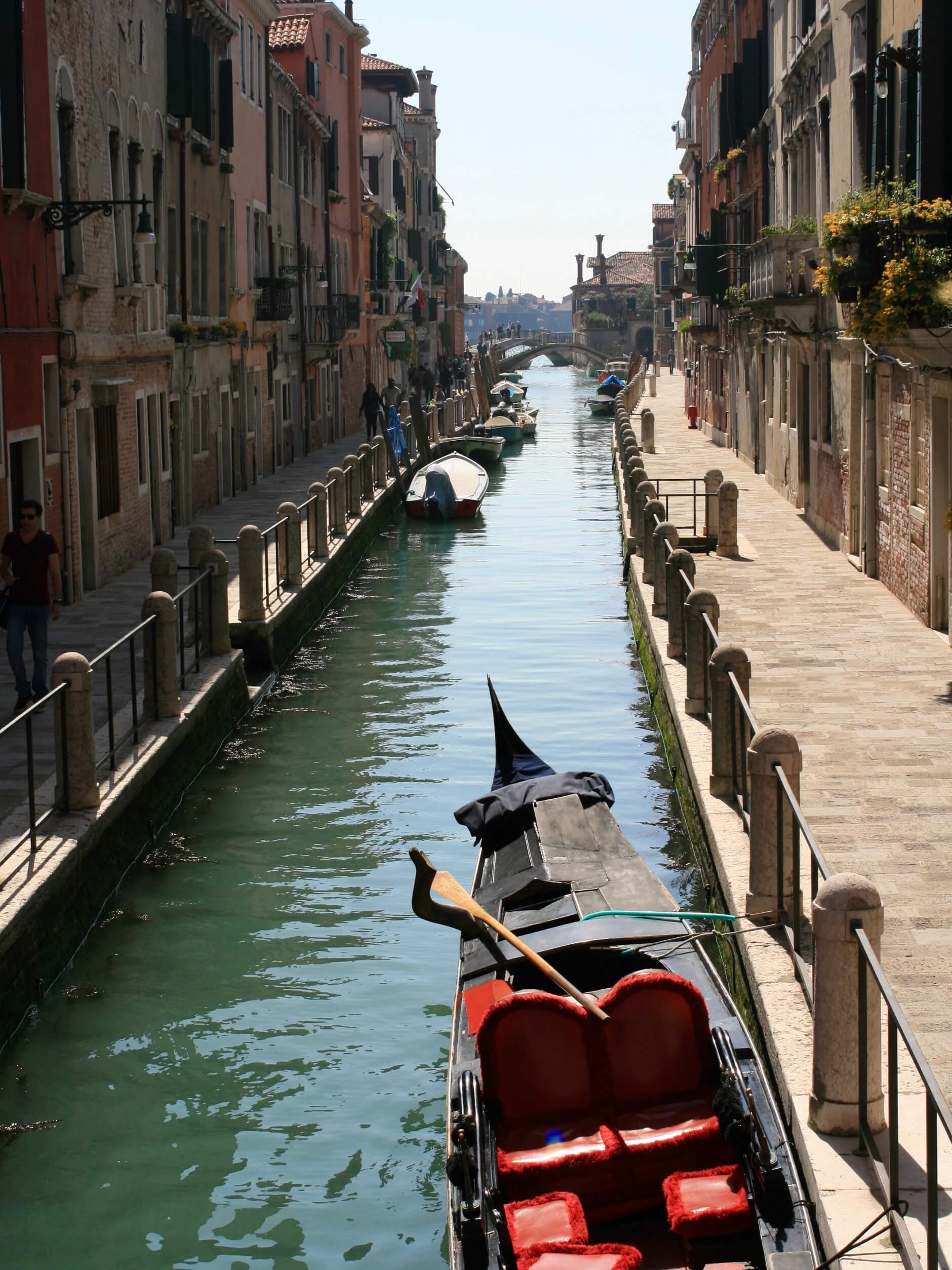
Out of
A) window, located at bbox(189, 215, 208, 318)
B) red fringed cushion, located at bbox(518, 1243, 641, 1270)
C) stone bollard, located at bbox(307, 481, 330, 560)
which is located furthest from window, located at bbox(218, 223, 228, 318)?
red fringed cushion, located at bbox(518, 1243, 641, 1270)

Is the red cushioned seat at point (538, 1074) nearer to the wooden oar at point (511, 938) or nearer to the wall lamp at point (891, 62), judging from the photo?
the wooden oar at point (511, 938)

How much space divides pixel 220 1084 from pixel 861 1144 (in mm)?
3072

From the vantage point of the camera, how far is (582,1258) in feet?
16.1

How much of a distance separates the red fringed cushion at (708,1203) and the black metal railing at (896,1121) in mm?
408

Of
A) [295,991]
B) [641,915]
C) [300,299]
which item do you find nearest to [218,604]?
[295,991]

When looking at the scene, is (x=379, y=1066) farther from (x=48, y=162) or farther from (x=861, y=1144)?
(x=48, y=162)

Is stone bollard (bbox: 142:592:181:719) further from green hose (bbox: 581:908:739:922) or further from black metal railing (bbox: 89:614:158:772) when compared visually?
green hose (bbox: 581:908:739:922)

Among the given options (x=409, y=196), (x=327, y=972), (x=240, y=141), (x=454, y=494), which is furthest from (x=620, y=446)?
(x=409, y=196)

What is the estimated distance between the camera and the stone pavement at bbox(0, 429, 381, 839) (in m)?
9.94

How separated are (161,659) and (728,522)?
344 inches

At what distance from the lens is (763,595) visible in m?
15.5

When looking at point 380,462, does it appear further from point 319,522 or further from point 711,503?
point 711,503

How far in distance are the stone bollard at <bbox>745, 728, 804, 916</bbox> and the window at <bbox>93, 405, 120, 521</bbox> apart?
1091 cm

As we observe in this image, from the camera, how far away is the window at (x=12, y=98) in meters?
13.0
